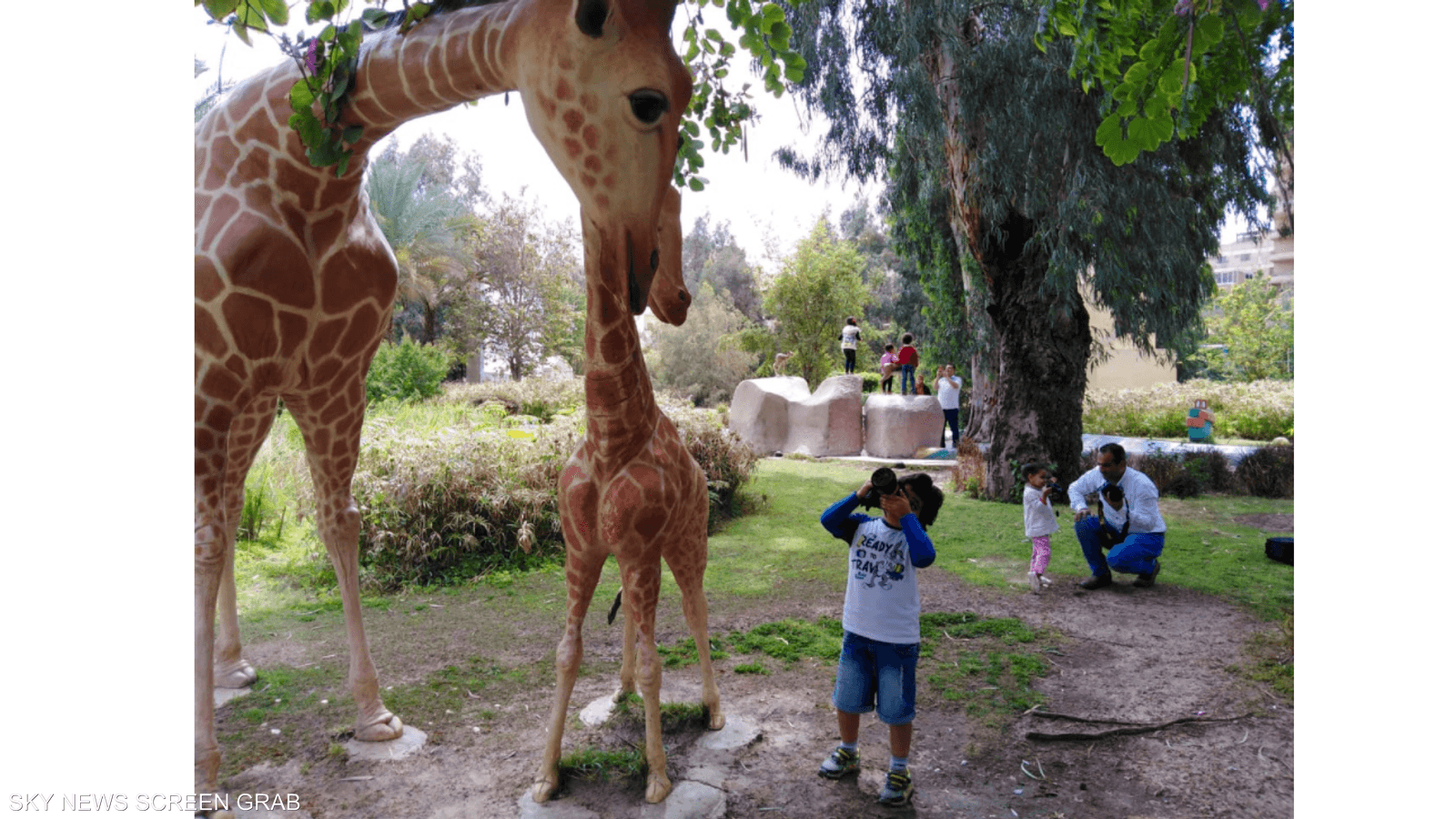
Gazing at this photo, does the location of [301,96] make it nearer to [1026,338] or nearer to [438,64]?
[438,64]

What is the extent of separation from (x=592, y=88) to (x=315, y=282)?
123 cm

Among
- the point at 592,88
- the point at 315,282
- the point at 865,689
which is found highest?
the point at 592,88

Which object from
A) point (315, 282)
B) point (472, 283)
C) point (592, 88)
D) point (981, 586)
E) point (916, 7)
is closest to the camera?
point (592, 88)

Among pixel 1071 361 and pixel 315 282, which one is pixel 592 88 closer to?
pixel 315 282

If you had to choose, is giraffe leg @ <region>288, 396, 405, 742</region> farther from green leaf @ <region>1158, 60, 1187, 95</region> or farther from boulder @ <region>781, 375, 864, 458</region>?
boulder @ <region>781, 375, 864, 458</region>

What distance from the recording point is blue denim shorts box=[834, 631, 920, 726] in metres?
2.75

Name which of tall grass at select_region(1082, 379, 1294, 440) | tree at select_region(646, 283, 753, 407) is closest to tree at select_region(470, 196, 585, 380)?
tree at select_region(646, 283, 753, 407)

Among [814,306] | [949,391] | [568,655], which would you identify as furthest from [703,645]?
[814,306]

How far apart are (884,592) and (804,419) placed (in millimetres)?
9909

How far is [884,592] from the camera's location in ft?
9.23

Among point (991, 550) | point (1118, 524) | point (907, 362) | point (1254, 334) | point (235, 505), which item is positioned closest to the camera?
point (235, 505)

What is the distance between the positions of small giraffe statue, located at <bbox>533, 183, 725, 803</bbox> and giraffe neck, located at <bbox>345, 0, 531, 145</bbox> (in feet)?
2.09

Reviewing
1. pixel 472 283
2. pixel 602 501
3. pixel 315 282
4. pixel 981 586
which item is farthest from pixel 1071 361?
pixel 472 283

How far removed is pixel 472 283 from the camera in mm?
20859
